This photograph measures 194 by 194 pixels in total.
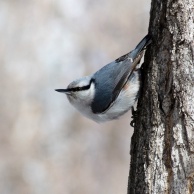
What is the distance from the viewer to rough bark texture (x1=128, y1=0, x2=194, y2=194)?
2652 mm

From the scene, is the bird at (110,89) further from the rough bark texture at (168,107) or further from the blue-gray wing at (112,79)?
the rough bark texture at (168,107)

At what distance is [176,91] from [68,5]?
453cm

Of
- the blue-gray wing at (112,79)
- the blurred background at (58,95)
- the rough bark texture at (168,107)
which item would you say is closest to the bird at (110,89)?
the blue-gray wing at (112,79)

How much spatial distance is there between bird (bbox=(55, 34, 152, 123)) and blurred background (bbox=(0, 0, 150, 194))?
2266 millimetres

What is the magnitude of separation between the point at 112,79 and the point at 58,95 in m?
3.06

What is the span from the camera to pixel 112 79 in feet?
11.2

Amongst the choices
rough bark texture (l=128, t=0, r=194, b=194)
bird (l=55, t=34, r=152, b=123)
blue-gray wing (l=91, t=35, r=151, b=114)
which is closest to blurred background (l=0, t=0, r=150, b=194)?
bird (l=55, t=34, r=152, b=123)

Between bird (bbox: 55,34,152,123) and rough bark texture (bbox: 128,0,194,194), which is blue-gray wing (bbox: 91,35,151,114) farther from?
rough bark texture (bbox: 128,0,194,194)

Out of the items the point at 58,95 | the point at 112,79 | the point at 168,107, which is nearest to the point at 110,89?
the point at 112,79

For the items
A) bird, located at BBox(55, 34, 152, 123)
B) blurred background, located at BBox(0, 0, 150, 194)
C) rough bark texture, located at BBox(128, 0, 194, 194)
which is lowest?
rough bark texture, located at BBox(128, 0, 194, 194)

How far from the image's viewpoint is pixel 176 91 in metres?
2.68

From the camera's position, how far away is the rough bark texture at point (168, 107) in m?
2.65

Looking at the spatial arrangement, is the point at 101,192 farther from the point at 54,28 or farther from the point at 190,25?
the point at 190,25

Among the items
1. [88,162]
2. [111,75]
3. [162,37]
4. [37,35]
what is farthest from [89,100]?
[37,35]
